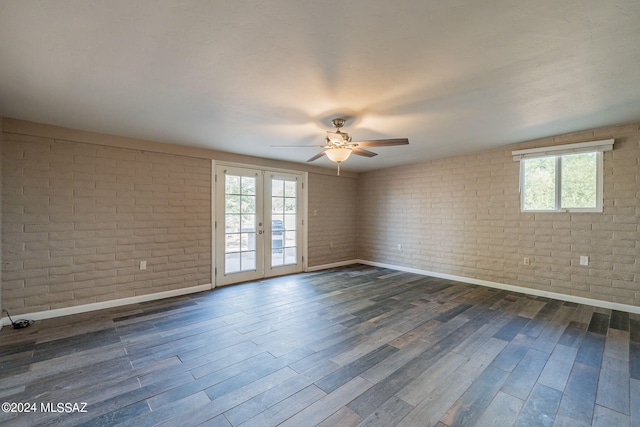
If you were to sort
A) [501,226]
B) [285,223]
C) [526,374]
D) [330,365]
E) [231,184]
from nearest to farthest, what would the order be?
1. [526,374]
2. [330,365]
3. [501,226]
4. [231,184]
5. [285,223]

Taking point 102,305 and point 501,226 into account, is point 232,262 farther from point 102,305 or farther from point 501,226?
point 501,226

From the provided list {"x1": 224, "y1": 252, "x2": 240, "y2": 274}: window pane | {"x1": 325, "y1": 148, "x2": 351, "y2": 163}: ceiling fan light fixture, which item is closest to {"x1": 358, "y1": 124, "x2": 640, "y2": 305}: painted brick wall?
{"x1": 325, "y1": 148, "x2": 351, "y2": 163}: ceiling fan light fixture

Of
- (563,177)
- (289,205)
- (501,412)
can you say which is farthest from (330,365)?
(563,177)

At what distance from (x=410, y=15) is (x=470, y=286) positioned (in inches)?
176

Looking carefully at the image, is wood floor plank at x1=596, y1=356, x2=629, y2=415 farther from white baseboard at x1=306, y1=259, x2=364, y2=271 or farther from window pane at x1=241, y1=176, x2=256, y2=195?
window pane at x1=241, y1=176, x2=256, y2=195

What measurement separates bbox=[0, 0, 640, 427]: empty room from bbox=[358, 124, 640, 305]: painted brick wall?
0.03 m

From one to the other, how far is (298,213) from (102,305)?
3.55 meters

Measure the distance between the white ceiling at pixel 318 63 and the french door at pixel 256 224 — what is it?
164 centimetres

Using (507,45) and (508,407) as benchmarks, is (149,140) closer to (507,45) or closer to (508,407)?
(507,45)

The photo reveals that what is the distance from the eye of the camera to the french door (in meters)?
4.71

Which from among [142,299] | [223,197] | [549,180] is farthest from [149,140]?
[549,180]

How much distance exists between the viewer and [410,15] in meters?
1.52

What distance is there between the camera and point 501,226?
4480 mm

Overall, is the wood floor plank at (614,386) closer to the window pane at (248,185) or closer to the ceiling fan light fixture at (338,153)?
the ceiling fan light fixture at (338,153)
